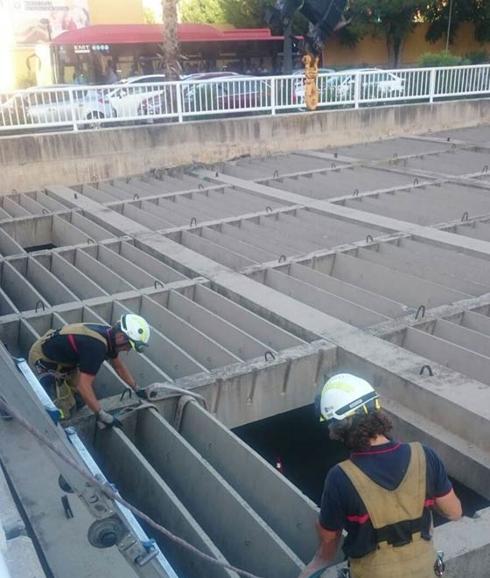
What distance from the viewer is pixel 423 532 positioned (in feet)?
9.73

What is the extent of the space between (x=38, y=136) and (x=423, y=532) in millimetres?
11218

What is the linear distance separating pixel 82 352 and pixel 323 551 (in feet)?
8.46

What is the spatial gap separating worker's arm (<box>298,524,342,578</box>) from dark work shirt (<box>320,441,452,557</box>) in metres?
0.06

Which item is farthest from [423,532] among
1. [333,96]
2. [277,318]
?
[333,96]

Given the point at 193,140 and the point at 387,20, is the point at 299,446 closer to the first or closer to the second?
the point at 193,140

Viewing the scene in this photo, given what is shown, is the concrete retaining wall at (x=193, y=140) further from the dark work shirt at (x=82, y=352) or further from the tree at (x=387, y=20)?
the tree at (x=387, y=20)

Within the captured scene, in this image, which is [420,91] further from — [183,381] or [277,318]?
[183,381]

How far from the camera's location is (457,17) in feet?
113

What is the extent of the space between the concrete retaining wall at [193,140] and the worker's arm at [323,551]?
A: 10602 millimetres

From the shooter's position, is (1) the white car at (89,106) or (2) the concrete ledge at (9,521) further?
(1) the white car at (89,106)

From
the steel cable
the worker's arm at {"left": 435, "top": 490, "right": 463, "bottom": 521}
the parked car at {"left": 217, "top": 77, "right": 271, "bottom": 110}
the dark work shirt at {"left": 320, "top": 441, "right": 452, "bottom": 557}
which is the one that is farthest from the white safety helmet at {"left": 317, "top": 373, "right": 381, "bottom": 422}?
the parked car at {"left": 217, "top": 77, "right": 271, "bottom": 110}

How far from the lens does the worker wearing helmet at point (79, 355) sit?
16.5 feet

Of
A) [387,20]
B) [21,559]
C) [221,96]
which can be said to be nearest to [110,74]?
→ [221,96]

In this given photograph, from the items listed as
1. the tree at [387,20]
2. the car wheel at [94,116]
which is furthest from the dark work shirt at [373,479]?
the tree at [387,20]
